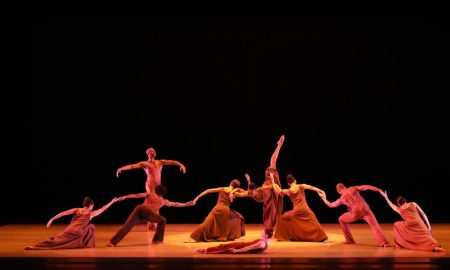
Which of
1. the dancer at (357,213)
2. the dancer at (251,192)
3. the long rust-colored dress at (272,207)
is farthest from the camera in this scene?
the long rust-colored dress at (272,207)

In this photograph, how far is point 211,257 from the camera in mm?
6883

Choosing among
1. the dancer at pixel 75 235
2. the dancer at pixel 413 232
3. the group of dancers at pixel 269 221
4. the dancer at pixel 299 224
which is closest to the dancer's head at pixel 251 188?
the group of dancers at pixel 269 221

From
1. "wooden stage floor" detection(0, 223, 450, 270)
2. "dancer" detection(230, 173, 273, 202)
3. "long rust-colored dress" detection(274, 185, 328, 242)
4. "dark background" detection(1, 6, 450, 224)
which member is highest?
"dark background" detection(1, 6, 450, 224)

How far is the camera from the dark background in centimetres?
1139

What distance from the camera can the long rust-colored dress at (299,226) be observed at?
840 cm

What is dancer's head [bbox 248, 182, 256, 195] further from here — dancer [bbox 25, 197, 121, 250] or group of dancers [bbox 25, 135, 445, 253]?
dancer [bbox 25, 197, 121, 250]

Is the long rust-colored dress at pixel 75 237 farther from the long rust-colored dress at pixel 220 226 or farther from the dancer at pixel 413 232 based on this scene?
the dancer at pixel 413 232

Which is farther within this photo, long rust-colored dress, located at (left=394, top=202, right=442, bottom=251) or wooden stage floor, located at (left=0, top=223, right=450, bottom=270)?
long rust-colored dress, located at (left=394, top=202, right=442, bottom=251)

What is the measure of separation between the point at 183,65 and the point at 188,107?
72 cm

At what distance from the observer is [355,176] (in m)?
11.4

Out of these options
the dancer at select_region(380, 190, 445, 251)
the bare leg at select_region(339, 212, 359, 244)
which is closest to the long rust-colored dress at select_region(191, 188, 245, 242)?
the bare leg at select_region(339, 212, 359, 244)

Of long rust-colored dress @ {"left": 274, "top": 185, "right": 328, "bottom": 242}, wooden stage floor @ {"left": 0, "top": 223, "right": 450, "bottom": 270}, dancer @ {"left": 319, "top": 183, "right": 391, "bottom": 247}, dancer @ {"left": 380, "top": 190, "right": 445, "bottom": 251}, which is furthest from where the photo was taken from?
long rust-colored dress @ {"left": 274, "top": 185, "right": 328, "bottom": 242}

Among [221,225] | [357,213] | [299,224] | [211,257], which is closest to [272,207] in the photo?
[299,224]

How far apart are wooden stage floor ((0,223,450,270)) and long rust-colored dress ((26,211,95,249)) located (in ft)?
0.51
